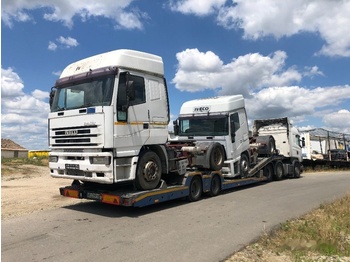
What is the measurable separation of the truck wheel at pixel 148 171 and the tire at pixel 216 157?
3.05 m

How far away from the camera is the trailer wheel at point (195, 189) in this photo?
Answer: 1057 cm

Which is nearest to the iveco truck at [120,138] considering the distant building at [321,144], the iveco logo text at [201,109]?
the iveco logo text at [201,109]

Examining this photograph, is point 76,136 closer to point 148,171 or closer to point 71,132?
point 71,132

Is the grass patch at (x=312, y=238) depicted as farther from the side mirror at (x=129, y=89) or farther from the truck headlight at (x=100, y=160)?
the side mirror at (x=129, y=89)

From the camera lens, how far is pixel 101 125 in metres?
8.04

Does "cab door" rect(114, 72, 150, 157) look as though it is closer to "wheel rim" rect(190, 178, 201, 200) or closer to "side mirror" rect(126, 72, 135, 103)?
"side mirror" rect(126, 72, 135, 103)

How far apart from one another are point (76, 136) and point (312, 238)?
5.60 m

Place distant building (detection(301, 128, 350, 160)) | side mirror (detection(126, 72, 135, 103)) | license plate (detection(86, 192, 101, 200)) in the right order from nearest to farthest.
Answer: side mirror (detection(126, 72, 135, 103)) → license plate (detection(86, 192, 101, 200)) → distant building (detection(301, 128, 350, 160))

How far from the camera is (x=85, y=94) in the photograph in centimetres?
866

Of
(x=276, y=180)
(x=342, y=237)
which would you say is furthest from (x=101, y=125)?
(x=276, y=180)

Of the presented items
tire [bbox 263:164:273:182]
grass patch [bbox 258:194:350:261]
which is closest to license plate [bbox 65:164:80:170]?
grass patch [bbox 258:194:350:261]

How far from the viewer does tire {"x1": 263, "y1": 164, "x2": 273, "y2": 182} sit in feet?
53.4

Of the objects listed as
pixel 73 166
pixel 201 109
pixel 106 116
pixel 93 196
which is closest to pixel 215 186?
pixel 201 109

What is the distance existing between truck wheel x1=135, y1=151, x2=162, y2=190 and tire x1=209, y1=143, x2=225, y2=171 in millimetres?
3049
